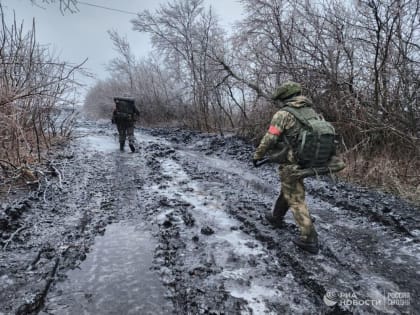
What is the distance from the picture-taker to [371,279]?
304 cm

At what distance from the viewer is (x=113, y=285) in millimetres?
2938

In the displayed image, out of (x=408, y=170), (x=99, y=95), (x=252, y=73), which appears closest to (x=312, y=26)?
(x=252, y=73)

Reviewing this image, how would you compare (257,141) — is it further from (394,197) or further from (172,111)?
(172,111)

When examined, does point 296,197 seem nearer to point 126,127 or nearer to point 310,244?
point 310,244

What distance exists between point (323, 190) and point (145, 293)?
4318mm

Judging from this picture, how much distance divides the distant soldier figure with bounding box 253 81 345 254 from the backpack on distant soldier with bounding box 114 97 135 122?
25.2ft

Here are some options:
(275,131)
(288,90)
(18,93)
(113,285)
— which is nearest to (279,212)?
(275,131)

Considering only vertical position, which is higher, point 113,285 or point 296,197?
point 296,197

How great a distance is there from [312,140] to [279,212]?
1212 millimetres

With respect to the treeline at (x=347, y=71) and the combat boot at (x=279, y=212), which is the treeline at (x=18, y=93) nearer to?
the combat boot at (x=279, y=212)

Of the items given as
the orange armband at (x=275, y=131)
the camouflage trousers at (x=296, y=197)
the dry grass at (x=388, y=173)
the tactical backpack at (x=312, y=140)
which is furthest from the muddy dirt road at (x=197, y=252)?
the orange armband at (x=275, y=131)

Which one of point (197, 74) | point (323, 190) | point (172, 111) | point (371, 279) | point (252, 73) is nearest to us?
point (371, 279)

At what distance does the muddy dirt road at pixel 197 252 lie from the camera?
2.69 m

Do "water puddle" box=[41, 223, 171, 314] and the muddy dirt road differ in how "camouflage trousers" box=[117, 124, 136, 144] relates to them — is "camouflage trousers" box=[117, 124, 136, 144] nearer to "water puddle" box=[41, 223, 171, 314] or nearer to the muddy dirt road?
the muddy dirt road
